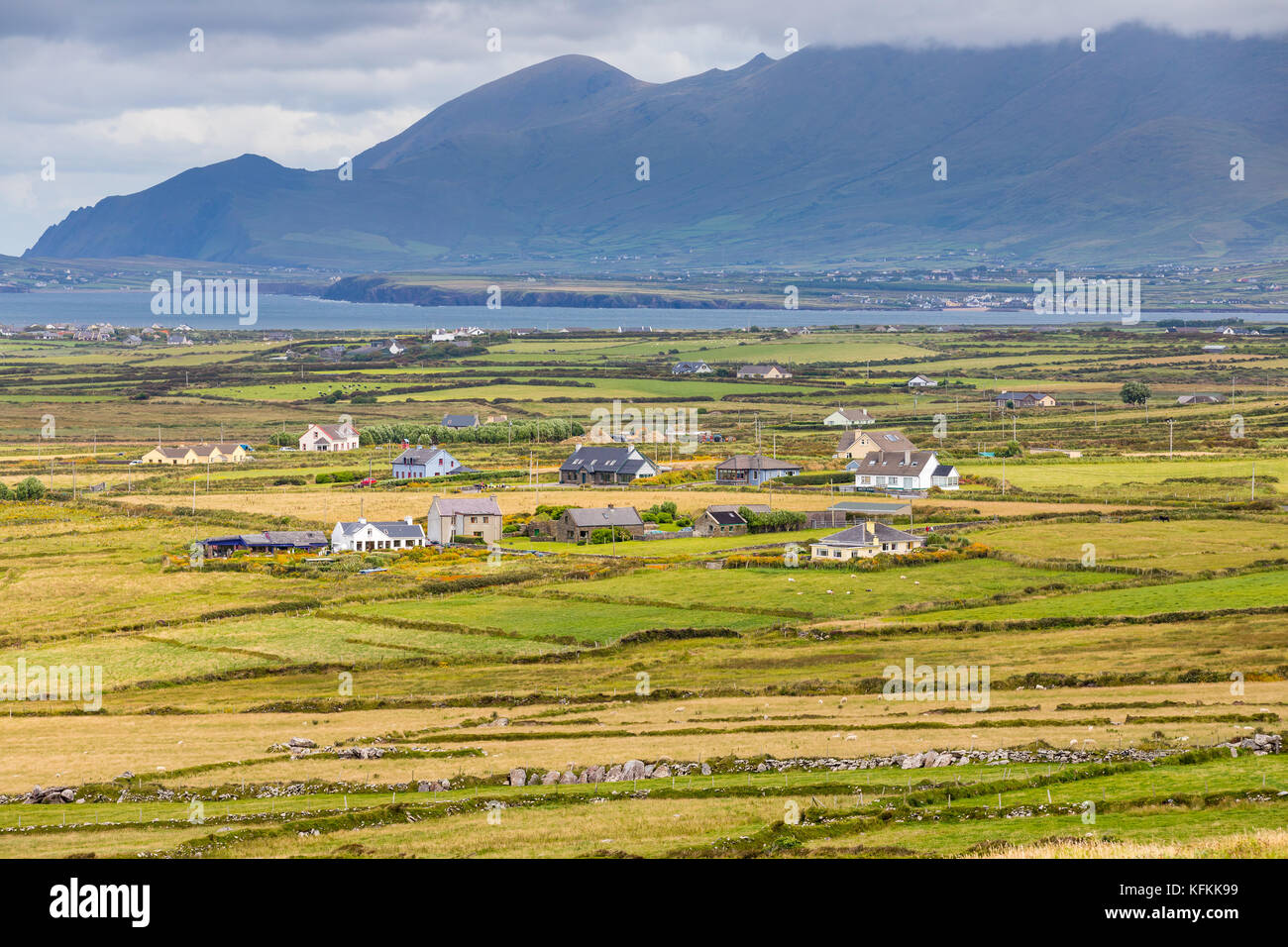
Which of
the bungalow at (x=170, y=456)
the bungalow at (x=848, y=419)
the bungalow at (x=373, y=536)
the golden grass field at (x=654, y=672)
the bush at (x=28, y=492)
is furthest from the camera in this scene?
the bungalow at (x=848, y=419)

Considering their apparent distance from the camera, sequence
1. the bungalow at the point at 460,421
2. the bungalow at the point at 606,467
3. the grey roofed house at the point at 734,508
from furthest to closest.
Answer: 1. the bungalow at the point at 460,421
2. the bungalow at the point at 606,467
3. the grey roofed house at the point at 734,508

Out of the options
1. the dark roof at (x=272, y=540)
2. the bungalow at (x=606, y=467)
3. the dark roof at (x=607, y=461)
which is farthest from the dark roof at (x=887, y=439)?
the dark roof at (x=272, y=540)

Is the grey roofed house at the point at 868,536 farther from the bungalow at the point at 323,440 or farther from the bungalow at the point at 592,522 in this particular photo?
the bungalow at the point at 323,440

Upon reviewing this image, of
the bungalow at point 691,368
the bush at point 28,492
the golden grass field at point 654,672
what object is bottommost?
the golden grass field at point 654,672

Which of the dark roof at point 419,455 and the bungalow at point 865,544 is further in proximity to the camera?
the dark roof at point 419,455

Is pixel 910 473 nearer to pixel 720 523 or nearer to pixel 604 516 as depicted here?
pixel 720 523

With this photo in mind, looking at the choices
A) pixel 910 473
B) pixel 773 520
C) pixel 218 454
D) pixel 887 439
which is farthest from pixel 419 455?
pixel 773 520

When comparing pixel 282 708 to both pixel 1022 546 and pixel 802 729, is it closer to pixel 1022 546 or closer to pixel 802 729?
pixel 802 729

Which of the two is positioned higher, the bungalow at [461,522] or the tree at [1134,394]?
the tree at [1134,394]

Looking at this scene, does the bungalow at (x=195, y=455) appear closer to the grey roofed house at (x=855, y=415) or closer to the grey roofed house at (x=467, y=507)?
the grey roofed house at (x=467, y=507)
